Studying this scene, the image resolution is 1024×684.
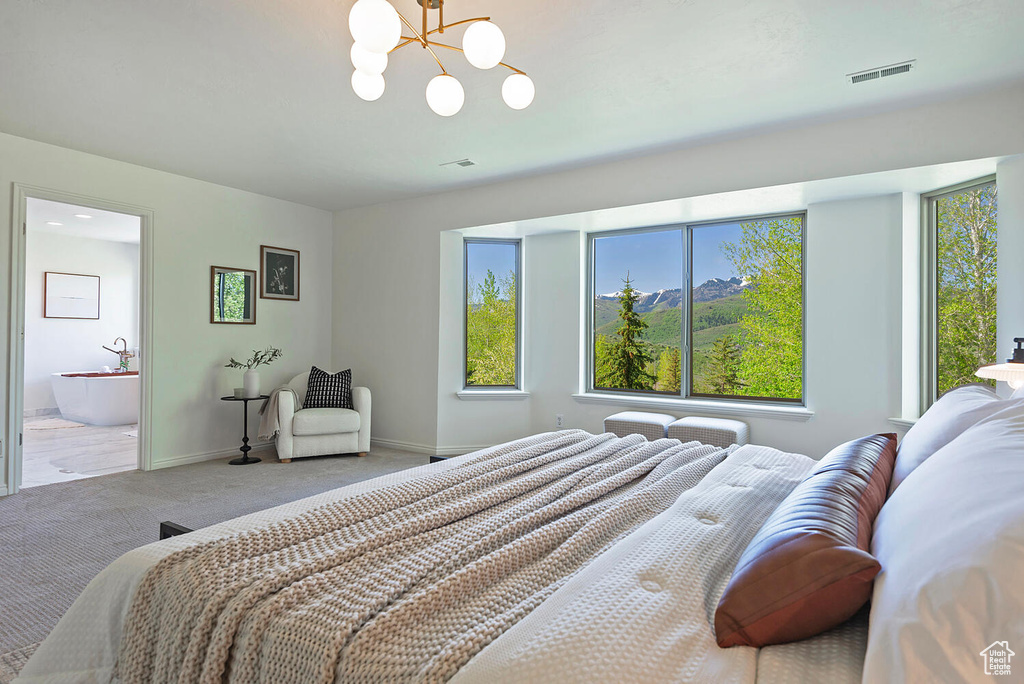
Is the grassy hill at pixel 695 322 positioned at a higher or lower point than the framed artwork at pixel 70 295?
lower

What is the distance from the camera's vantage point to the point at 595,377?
556cm

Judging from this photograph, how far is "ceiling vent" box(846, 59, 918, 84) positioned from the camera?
9.36 ft

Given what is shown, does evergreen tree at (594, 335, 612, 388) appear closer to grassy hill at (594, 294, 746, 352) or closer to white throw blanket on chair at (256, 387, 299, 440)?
grassy hill at (594, 294, 746, 352)

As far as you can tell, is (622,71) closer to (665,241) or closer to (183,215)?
(665,241)

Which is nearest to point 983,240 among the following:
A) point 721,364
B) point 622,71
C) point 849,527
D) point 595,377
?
point 721,364

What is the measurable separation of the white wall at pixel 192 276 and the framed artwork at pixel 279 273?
75 millimetres

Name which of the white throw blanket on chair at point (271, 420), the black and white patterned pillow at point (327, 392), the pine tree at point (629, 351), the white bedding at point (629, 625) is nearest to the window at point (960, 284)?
the pine tree at point (629, 351)

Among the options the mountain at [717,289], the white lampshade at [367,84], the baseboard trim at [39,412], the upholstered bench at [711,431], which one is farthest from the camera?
the baseboard trim at [39,412]

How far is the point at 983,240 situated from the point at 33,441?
28.4ft

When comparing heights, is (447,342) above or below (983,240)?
below

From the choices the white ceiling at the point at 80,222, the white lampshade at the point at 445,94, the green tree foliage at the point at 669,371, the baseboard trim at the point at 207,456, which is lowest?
the baseboard trim at the point at 207,456

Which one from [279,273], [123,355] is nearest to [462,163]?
[279,273]

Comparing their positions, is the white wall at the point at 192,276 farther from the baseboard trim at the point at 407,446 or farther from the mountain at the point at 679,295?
the mountain at the point at 679,295

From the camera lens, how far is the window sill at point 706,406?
172 inches
